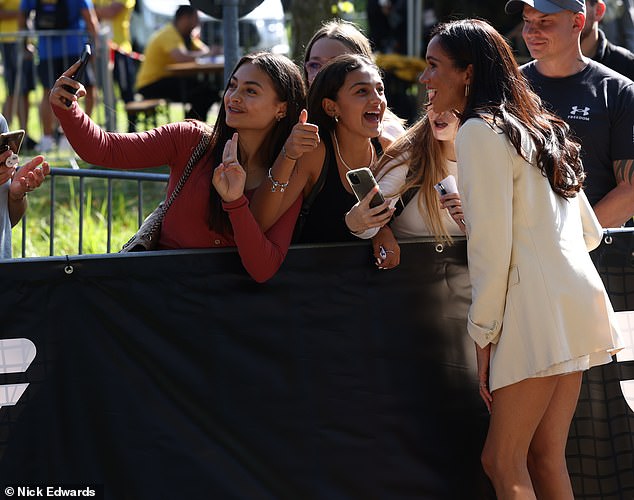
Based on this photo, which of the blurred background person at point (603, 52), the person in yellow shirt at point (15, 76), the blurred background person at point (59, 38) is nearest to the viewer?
the blurred background person at point (603, 52)

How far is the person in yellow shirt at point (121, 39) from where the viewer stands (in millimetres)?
13555

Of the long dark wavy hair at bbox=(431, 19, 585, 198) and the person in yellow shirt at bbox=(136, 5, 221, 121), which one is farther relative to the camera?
the person in yellow shirt at bbox=(136, 5, 221, 121)

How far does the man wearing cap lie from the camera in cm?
474

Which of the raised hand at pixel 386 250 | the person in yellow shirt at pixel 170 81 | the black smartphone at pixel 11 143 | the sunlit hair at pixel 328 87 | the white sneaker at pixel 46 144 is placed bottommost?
the white sneaker at pixel 46 144

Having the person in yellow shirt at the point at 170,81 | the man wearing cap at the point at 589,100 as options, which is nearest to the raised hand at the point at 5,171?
the man wearing cap at the point at 589,100

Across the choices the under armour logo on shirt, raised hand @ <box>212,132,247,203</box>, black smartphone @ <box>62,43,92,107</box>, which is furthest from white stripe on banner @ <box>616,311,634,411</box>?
black smartphone @ <box>62,43,92,107</box>

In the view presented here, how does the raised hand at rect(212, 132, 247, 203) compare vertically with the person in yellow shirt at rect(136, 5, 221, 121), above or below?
above

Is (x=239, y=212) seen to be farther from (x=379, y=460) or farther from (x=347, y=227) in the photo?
(x=379, y=460)

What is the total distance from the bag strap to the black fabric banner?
0.29 metres

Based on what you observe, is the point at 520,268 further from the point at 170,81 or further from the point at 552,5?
the point at 170,81

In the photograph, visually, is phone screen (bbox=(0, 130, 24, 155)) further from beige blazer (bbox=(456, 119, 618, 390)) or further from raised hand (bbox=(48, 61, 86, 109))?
beige blazer (bbox=(456, 119, 618, 390))

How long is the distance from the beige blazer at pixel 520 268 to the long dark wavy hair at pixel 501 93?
0.17ft

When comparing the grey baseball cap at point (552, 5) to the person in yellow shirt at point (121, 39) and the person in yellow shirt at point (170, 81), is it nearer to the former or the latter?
the person in yellow shirt at point (170, 81)

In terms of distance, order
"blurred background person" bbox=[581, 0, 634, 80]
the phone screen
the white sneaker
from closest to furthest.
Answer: the phone screen < "blurred background person" bbox=[581, 0, 634, 80] < the white sneaker
